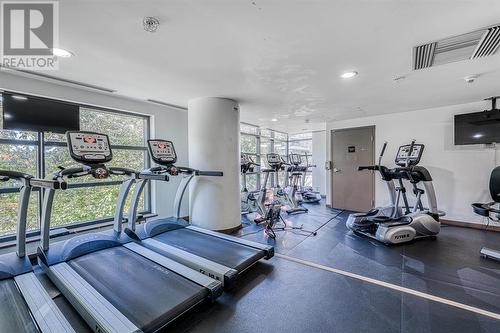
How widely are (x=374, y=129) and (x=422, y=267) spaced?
3.57 metres

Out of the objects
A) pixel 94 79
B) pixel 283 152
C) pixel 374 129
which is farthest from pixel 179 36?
pixel 283 152

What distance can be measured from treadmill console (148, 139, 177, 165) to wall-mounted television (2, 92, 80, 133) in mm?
1367

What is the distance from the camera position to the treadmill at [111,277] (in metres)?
1.67

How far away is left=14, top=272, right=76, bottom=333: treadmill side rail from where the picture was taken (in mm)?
1538

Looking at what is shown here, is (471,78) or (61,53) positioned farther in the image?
(471,78)

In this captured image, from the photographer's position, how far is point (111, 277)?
7.19 feet

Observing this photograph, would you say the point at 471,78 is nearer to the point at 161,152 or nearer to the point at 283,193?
the point at 283,193

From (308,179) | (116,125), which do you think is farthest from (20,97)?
(308,179)

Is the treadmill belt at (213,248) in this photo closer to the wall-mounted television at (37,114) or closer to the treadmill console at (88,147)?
the treadmill console at (88,147)

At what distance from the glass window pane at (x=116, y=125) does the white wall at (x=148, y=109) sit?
214 millimetres

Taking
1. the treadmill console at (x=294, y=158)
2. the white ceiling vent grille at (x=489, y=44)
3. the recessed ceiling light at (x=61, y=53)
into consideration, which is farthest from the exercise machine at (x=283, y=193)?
the recessed ceiling light at (x=61, y=53)

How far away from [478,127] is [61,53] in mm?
6504

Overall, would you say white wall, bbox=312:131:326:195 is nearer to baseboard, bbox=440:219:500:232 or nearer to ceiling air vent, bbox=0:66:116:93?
baseboard, bbox=440:219:500:232

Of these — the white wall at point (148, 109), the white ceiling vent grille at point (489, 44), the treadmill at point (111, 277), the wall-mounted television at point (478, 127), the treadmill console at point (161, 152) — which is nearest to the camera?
the treadmill at point (111, 277)
